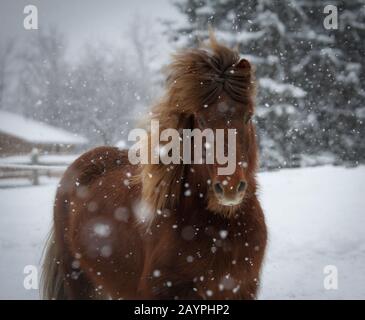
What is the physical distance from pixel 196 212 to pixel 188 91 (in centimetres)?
80

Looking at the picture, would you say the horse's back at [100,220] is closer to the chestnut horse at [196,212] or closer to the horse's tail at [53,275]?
the chestnut horse at [196,212]

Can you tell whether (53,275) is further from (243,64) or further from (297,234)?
(297,234)

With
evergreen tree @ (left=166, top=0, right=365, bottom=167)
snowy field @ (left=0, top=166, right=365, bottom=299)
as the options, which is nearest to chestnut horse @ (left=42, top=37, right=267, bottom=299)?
snowy field @ (left=0, top=166, right=365, bottom=299)

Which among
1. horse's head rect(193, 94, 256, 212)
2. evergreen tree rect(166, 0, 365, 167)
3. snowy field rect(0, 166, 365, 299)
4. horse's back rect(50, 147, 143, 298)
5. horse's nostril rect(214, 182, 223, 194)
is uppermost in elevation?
evergreen tree rect(166, 0, 365, 167)

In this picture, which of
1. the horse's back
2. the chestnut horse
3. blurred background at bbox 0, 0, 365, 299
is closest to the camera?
the chestnut horse

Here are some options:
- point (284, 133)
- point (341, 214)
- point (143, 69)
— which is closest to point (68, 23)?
point (143, 69)

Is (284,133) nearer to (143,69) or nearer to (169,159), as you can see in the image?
(169,159)

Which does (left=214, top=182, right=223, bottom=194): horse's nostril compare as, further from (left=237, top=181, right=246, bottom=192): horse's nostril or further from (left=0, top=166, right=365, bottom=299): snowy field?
(left=0, top=166, right=365, bottom=299): snowy field

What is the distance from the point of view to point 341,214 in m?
8.02

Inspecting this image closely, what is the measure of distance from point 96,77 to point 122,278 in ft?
99.5

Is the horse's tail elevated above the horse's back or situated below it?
below

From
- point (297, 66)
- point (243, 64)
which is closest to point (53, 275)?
point (243, 64)

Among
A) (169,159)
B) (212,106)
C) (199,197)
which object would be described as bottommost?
(199,197)

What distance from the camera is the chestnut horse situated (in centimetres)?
247
